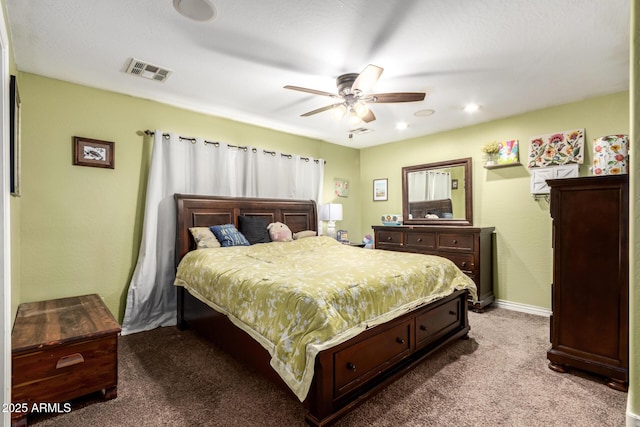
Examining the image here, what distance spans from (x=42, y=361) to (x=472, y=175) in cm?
489

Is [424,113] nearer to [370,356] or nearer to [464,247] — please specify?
[464,247]

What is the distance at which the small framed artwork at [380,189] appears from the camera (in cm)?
559

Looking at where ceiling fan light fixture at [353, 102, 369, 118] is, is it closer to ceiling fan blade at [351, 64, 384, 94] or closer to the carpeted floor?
ceiling fan blade at [351, 64, 384, 94]

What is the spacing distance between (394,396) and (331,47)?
258cm

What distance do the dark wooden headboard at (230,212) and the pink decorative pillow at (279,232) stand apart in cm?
20

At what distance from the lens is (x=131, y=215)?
3.42m

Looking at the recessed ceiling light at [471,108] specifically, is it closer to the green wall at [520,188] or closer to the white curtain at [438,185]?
the green wall at [520,188]

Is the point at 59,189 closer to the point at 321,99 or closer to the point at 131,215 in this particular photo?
the point at 131,215

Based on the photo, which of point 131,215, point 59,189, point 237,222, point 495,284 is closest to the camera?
point 59,189

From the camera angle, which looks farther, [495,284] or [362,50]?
[495,284]

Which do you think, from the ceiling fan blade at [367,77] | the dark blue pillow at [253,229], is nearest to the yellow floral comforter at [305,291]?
the dark blue pillow at [253,229]

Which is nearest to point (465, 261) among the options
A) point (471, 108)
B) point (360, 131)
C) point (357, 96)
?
point (471, 108)

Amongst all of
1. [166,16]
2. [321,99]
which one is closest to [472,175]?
[321,99]

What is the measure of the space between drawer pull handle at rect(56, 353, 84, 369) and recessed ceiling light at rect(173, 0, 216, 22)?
2336mm
